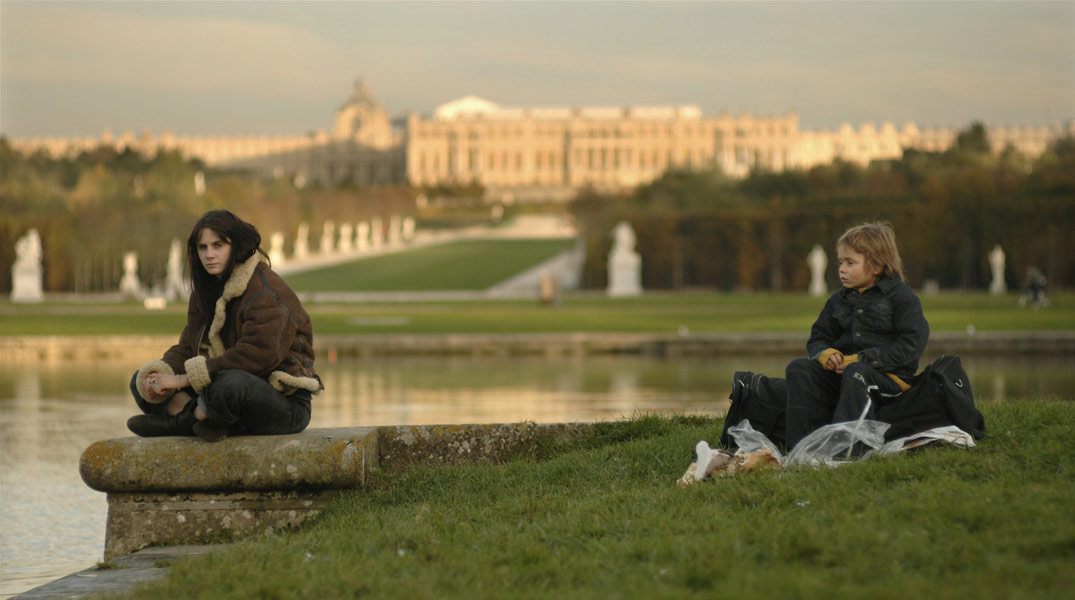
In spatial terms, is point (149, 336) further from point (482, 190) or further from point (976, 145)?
point (482, 190)

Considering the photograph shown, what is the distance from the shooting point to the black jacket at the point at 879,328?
5.40 m

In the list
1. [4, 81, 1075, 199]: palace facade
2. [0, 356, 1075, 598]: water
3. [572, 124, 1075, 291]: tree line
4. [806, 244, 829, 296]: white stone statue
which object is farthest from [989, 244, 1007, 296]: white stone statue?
[4, 81, 1075, 199]: palace facade

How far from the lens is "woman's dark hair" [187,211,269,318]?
5.43 metres

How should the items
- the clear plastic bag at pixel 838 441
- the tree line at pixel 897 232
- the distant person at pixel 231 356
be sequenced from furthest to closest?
the tree line at pixel 897 232 → the distant person at pixel 231 356 → the clear plastic bag at pixel 838 441

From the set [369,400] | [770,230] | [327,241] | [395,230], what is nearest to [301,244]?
[327,241]

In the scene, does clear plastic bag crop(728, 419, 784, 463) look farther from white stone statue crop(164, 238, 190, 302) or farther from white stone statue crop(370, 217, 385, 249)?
white stone statue crop(370, 217, 385, 249)

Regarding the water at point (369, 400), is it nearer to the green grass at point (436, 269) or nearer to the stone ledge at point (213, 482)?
the stone ledge at point (213, 482)

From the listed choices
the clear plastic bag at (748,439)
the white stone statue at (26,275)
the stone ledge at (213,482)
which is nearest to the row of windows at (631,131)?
the white stone statue at (26,275)

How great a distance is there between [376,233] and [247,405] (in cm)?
6177

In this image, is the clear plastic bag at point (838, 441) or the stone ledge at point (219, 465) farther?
the stone ledge at point (219, 465)

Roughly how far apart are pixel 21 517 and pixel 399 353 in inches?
493

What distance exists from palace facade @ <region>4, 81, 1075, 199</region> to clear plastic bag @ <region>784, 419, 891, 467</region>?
121 metres

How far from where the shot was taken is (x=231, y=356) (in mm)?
5277

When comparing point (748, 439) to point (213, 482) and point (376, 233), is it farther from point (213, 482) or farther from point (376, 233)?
point (376, 233)
